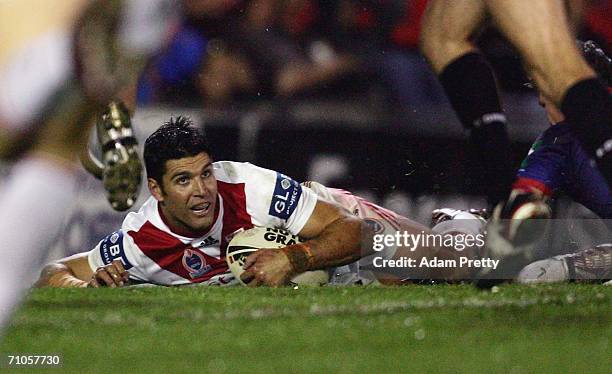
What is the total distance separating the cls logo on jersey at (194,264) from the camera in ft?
19.2

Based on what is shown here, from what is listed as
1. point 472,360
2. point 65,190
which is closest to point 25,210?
point 65,190

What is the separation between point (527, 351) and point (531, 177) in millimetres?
2377

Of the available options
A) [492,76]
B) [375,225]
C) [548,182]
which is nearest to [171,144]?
[375,225]

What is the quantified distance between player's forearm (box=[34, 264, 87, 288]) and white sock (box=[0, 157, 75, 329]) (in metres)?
3.57

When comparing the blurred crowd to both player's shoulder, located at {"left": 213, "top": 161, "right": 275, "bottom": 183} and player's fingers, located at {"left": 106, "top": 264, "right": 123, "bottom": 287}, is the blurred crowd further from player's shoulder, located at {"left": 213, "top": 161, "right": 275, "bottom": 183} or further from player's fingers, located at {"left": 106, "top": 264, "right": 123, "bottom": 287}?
player's fingers, located at {"left": 106, "top": 264, "right": 123, "bottom": 287}

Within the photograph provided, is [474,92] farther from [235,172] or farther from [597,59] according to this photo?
[235,172]

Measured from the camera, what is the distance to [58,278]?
19.2ft

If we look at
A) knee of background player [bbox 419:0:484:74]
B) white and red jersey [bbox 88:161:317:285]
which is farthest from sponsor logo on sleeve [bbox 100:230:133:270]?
knee of background player [bbox 419:0:484:74]

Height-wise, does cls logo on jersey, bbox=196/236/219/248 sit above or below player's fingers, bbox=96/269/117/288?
above

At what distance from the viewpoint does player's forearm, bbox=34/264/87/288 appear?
5.83m

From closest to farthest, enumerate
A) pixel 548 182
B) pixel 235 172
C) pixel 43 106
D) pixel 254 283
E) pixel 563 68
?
pixel 43 106, pixel 563 68, pixel 254 283, pixel 235 172, pixel 548 182

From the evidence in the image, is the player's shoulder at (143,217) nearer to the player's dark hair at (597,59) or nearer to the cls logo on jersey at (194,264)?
the cls logo on jersey at (194,264)

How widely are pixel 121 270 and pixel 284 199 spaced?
2.81 ft

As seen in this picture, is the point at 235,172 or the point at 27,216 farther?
the point at 235,172
